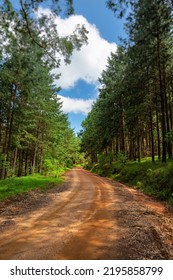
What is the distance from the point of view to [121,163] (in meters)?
33.5

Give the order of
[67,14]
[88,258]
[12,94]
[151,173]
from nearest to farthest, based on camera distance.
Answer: [88,258]
[67,14]
[151,173]
[12,94]

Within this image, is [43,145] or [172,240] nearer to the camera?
[172,240]

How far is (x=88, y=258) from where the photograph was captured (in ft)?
18.0

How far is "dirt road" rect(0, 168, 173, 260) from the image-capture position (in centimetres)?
587

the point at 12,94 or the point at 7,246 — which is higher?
the point at 12,94

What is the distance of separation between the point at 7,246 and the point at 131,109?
24949 millimetres

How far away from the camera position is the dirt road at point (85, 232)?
587 cm

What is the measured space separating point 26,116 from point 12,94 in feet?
9.56

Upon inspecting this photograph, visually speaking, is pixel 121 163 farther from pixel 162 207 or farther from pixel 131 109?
pixel 162 207

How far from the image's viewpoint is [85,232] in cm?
763
